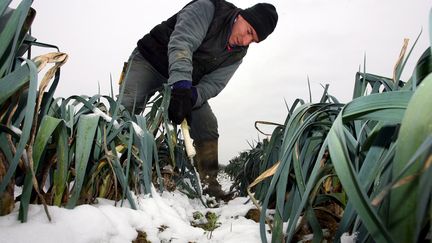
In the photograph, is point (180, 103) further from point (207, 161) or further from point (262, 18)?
point (262, 18)

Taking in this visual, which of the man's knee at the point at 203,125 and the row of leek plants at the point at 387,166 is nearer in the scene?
the row of leek plants at the point at 387,166

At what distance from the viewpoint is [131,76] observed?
8.18 feet

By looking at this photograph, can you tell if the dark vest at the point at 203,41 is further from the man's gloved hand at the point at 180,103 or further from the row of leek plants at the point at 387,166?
the row of leek plants at the point at 387,166

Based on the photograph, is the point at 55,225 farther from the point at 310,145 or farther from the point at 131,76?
the point at 131,76

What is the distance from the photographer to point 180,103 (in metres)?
1.91

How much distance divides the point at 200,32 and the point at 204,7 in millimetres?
223

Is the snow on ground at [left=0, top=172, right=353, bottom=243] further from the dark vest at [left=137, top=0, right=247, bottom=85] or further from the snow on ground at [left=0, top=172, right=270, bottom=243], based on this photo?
the dark vest at [left=137, top=0, right=247, bottom=85]

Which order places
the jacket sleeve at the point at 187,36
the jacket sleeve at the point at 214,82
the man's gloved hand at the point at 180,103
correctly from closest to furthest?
the man's gloved hand at the point at 180,103 < the jacket sleeve at the point at 187,36 < the jacket sleeve at the point at 214,82

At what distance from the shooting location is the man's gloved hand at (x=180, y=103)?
183 cm

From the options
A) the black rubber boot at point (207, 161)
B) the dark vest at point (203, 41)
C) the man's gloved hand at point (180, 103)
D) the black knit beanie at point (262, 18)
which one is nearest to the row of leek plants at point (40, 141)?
the man's gloved hand at point (180, 103)

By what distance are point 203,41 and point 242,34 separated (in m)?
0.33

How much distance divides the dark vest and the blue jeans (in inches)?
2.7

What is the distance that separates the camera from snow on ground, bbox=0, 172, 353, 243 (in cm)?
50

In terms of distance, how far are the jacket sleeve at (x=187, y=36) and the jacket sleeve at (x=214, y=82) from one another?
0.44 m
